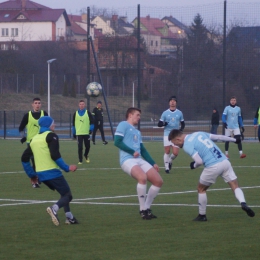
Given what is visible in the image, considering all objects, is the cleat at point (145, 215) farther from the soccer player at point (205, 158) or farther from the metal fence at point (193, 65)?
the metal fence at point (193, 65)

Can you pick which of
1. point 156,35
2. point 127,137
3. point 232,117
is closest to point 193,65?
point 156,35

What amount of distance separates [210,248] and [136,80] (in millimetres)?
32497

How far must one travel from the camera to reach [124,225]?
10250 mm

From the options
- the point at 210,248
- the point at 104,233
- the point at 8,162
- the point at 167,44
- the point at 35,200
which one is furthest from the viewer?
the point at 167,44

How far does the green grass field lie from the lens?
27.4 ft

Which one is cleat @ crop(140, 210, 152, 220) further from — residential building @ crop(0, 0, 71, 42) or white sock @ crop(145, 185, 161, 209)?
residential building @ crop(0, 0, 71, 42)

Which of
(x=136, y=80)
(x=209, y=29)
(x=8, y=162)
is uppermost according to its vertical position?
(x=209, y=29)

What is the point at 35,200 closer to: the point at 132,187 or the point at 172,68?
the point at 132,187

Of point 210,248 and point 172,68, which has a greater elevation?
point 172,68

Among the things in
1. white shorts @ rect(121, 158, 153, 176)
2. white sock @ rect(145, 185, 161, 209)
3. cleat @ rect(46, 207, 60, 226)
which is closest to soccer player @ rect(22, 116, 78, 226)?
cleat @ rect(46, 207, 60, 226)

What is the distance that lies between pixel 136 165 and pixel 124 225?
3.64ft

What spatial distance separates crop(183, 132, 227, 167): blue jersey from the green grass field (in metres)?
0.99

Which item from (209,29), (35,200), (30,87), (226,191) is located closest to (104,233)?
(35,200)

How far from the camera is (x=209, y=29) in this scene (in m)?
39.4
